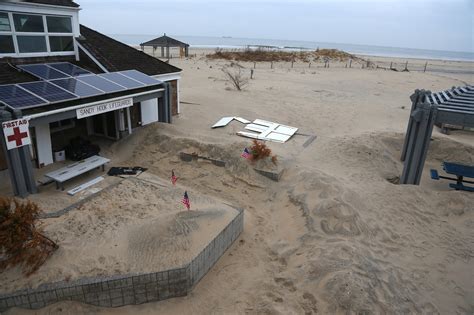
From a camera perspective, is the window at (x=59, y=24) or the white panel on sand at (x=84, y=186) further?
the window at (x=59, y=24)

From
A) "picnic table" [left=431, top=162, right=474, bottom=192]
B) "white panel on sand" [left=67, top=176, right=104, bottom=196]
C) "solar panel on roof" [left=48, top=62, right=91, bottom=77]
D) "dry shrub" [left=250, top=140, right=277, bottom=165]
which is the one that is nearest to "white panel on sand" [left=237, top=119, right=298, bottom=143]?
"dry shrub" [left=250, top=140, right=277, bottom=165]

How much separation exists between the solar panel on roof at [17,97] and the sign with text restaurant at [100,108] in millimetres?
962

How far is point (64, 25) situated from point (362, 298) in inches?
517

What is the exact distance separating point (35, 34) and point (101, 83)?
3.36 m

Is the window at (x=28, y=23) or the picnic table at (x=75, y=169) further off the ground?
the window at (x=28, y=23)

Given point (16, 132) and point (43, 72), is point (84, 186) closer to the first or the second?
point (16, 132)

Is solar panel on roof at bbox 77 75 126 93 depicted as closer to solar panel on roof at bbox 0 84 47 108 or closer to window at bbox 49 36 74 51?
solar panel on roof at bbox 0 84 47 108

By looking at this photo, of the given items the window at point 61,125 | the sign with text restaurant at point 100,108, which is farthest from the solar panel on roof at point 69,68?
the sign with text restaurant at point 100,108

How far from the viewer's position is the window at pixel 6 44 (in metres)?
10.6

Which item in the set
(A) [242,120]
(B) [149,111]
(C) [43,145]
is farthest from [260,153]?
(C) [43,145]

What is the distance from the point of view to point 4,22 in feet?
34.6

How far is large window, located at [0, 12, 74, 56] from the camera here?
10656mm

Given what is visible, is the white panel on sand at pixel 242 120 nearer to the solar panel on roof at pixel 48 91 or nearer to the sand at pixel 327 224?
the sand at pixel 327 224

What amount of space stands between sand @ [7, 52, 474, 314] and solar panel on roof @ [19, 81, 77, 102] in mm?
2988
